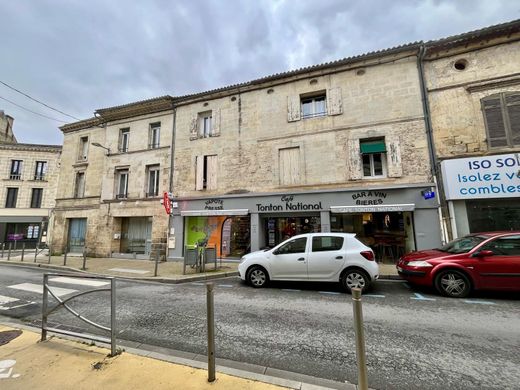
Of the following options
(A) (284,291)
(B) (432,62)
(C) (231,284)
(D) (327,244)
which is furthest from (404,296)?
(B) (432,62)

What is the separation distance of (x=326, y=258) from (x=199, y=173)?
28.3 feet

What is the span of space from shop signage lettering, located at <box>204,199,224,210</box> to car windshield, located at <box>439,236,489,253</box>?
8.88 m

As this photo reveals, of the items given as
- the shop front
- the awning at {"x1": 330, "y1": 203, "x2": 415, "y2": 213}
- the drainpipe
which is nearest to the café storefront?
the awning at {"x1": 330, "y1": 203, "x2": 415, "y2": 213}

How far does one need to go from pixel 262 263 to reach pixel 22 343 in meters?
4.85

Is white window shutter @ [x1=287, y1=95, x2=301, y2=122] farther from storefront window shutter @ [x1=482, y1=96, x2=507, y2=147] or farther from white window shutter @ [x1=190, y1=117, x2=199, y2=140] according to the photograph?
storefront window shutter @ [x1=482, y1=96, x2=507, y2=147]

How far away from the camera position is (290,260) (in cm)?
667

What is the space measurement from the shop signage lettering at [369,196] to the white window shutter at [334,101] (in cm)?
379

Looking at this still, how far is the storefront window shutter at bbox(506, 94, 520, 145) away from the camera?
29.2 ft

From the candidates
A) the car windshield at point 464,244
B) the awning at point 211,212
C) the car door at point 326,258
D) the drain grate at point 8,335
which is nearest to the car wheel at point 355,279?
the car door at point 326,258

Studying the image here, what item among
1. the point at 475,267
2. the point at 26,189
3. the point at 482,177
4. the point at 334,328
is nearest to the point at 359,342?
the point at 334,328

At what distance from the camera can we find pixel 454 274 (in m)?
5.86

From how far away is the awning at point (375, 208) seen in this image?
31.1 feet

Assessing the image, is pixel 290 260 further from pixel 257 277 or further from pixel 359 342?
pixel 359 342

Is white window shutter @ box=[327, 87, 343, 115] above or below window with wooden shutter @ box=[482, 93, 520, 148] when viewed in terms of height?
above
